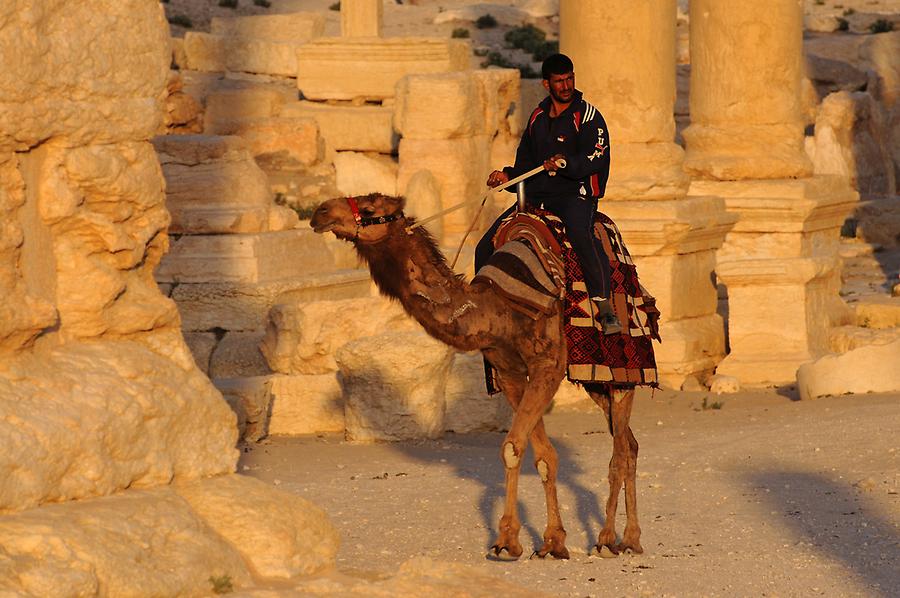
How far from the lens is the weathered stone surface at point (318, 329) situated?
1301 cm

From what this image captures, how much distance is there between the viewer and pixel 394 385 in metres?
12.0

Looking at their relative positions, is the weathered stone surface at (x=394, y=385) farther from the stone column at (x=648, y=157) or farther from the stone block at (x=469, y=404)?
the stone column at (x=648, y=157)

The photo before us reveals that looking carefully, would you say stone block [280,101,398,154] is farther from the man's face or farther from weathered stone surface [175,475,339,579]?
weathered stone surface [175,475,339,579]

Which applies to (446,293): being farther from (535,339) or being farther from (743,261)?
(743,261)

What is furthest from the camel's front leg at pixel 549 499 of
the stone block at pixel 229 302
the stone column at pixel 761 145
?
the stone column at pixel 761 145

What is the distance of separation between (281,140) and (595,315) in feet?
50.1

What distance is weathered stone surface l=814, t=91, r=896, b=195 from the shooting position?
2753cm

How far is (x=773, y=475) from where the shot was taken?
33.0ft

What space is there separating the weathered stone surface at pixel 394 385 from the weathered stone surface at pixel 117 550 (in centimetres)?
610

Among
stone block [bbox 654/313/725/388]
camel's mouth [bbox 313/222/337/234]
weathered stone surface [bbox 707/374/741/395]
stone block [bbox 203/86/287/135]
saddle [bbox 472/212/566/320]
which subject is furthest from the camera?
stone block [bbox 203/86/287/135]

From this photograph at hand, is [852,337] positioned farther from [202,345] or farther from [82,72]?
[82,72]

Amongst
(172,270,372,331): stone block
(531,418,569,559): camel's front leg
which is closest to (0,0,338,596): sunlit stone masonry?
(531,418,569,559): camel's front leg

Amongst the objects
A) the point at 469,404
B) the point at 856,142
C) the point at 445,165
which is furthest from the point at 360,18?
the point at 469,404

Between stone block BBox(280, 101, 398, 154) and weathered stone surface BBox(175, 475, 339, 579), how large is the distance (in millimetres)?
17508
